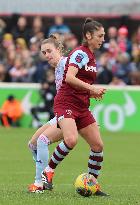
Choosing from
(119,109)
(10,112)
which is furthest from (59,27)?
(119,109)

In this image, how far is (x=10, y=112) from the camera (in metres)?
24.1

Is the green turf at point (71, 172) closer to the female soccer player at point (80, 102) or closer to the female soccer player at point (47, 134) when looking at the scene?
the female soccer player at point (47, 134)

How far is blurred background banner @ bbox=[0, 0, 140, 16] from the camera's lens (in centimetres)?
2917

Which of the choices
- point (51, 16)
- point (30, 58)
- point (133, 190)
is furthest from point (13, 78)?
point (133, 190)

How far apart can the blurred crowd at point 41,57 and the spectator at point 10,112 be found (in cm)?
94

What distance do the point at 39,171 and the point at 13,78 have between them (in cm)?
1428

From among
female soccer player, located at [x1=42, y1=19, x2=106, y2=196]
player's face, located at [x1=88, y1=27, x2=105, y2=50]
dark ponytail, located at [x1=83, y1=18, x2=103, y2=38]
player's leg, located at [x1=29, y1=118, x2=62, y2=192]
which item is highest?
dark ponytail, located at [x1=83, y1=18, x2=103, y2=38]

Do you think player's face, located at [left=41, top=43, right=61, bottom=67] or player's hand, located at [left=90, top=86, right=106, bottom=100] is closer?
player's hand, located at [left=90, top=86, right=106, bottom=100]

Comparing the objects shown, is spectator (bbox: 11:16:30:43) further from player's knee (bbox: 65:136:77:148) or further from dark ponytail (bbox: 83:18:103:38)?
player's knee (bbox: 65:136:77:148)

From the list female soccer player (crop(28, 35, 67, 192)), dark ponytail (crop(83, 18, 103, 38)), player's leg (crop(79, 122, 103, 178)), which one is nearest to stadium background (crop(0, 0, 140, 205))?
female soccer player (crop(28, 35, 67, 192))

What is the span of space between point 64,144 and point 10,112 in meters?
13.3

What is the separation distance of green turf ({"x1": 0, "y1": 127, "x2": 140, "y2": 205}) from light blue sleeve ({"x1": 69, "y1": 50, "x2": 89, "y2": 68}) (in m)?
1.68

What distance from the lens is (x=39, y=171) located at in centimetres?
1099

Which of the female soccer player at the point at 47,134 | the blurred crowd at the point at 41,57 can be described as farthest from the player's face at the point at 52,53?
the blurred crowd at the point at 41,57
